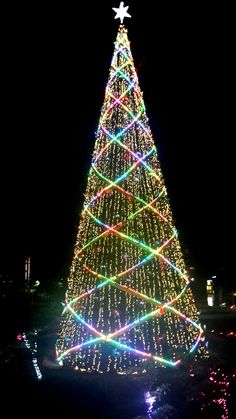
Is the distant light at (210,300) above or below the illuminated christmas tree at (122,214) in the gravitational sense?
below

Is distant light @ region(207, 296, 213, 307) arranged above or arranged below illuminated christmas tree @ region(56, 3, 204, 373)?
below

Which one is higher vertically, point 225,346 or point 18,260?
point 225,346

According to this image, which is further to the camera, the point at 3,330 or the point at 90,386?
the point at 3,330

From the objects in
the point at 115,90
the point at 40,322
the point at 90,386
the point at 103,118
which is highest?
the point at 115,90

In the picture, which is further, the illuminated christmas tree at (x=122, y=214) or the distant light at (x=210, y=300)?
the distant light at (x=210, y=300)

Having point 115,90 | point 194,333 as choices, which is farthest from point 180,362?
point 115,90

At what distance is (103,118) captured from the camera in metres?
8.61

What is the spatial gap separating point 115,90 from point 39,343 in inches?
284

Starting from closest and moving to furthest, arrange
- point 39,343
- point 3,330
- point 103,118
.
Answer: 1. point 103,118
2. point 39,343
3. point 3,330

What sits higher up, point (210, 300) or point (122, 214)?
point (122, 214)

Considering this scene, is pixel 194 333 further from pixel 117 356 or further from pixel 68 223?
pixel 68 223

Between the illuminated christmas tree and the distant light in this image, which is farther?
the distant light

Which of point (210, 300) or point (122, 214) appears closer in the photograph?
point (122, 214)

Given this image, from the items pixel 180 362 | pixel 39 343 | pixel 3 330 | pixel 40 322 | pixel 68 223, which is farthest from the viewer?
pixel 68 223
